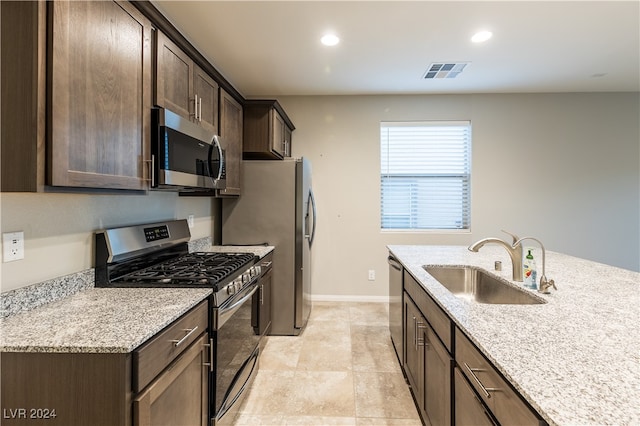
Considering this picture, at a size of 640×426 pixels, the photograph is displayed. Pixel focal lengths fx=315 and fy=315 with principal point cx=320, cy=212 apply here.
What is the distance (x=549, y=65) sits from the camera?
3176 mm

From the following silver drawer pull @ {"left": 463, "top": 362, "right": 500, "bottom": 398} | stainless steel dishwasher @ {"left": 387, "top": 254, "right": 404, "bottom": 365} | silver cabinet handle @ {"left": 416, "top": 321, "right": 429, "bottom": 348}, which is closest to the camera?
silver drawer pull @ {"left": 463, "top": 362, "right": 500, "bottom": 398}

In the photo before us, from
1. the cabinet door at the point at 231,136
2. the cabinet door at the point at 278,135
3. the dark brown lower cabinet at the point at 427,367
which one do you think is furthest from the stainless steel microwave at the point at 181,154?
the dark brown lower cabinet at the point at 427,367

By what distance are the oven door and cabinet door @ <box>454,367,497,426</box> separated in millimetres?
1126

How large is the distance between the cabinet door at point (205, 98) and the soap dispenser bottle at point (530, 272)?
217cm

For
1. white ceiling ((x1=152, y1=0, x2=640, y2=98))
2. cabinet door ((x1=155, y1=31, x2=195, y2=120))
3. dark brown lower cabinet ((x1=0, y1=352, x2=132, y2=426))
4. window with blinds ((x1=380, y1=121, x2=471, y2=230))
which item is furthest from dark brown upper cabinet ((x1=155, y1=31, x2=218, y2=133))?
window with blinds ((x1=380, y1=121, x2=471, y2=230))

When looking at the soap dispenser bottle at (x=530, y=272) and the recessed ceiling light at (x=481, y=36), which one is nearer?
the soap dispenser bottle at (x=530, y=272)

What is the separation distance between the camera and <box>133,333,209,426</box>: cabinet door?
108 centimetres

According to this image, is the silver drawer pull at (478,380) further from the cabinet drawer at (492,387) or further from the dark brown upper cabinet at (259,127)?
the dark brown upper cabinet at (259,127)

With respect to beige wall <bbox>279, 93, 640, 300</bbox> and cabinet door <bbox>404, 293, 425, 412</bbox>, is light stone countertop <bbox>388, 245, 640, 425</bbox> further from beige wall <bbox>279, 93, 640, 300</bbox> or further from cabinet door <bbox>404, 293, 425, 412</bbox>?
beige wall <bbox>279, 93, 640, 300</bbox>

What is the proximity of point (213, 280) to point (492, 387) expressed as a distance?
1305mm

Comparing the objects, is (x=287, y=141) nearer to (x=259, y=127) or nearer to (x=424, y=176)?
(x=259, y=127)

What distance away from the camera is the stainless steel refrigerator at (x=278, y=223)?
307 cm

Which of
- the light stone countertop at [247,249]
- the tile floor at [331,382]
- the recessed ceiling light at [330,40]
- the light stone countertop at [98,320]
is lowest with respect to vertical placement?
the tile floor at [331,382]

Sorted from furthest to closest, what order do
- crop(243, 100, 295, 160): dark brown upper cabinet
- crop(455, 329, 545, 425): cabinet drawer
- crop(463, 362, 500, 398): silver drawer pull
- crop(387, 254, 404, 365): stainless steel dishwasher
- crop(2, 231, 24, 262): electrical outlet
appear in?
crop(243, 100, 295, 160): dark brown upper cabinet < crop(387, 254, 404, 365): stainless steel dishwasher < crop(2, 231, 24, 262): electrical outlet < crop(463, 362, 500, 398): silver drawer pull < crop(455, 329, 545, 425): cabinet drawer
